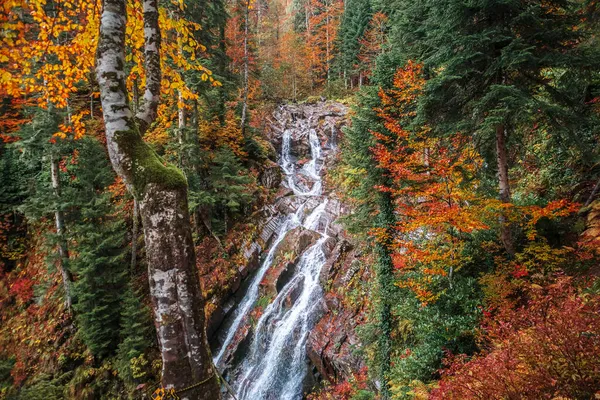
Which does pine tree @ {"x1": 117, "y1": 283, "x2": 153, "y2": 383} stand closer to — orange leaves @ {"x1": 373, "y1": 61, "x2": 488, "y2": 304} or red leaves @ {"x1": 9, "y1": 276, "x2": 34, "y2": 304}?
red leaves @ {"x1": 9, "y1": 276, "x2": 34, "y2": 304}

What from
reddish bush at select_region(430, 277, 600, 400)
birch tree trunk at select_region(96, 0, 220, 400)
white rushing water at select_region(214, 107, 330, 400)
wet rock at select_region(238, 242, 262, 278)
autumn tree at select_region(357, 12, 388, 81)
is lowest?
white rushing water at select_region(214, 107, 330, 400)

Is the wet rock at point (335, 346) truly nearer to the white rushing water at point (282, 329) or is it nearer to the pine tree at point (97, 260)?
the white rushing water at point (282, 329)

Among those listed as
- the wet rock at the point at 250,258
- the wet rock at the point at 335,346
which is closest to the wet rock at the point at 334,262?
the wet rock at the point at 335,346

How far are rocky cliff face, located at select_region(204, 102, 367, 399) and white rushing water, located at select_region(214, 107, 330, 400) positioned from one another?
0.05m

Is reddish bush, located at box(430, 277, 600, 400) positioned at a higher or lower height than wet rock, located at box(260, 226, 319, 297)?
higher

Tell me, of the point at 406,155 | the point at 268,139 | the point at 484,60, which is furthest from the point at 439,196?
the point at 268,139

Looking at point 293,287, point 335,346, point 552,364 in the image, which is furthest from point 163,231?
point 293,287

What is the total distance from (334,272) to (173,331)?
435 inches

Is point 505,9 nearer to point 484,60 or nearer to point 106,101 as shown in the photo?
point 484,60

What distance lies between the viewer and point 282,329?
12.2m

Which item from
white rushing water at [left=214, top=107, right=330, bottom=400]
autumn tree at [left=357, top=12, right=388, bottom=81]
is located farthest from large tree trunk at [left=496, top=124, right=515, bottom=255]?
autumn tree at [left=357, top=12, right=388, bottom=81]

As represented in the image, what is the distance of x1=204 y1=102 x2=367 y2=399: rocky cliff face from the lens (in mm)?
11094

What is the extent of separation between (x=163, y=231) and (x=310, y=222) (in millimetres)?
13598

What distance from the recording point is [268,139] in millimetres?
22703
